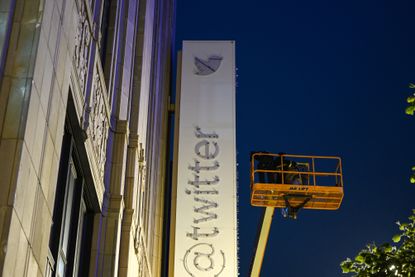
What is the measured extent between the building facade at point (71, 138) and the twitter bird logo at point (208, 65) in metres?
17.6

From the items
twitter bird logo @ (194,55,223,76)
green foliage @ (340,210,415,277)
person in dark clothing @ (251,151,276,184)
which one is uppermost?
twitter bird logo @ (194,55,223,76)

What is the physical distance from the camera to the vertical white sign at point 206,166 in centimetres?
3947

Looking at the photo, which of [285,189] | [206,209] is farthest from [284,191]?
[206,209]

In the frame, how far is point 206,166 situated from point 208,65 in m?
7.67

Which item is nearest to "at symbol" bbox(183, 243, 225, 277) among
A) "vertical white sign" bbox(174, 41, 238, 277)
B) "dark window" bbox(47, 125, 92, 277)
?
"vertical white sign" bbox(174, 41, 238, 277)

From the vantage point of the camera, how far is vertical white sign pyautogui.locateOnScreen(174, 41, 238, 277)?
39.5 meters

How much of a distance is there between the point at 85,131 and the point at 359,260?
6.90 metres

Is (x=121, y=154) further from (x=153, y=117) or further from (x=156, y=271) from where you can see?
(x=156, y=271)

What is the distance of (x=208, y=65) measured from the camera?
47.1 metres

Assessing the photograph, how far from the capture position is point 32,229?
9.77 metres

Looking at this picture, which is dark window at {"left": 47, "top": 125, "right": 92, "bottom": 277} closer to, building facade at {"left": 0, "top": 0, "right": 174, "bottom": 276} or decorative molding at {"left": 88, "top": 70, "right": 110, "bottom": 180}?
building facade at {"left": 0, "top": 0, "right": 174, "bottom": 276}

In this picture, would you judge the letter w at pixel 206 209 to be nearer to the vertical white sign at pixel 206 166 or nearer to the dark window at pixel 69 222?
the vertical white sign at pixel 206 166

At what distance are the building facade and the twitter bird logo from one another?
57.9ft

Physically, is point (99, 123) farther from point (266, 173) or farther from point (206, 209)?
point (206, 209)
